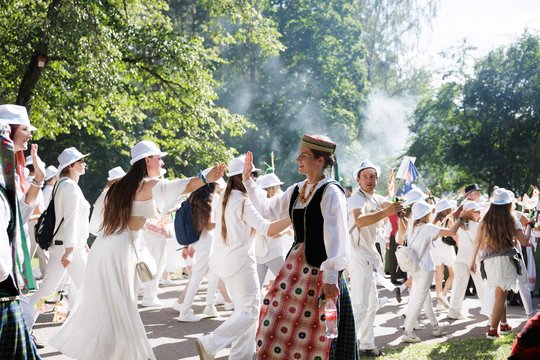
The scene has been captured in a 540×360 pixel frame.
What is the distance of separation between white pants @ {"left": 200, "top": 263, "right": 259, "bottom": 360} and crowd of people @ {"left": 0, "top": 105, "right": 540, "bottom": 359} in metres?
0.01

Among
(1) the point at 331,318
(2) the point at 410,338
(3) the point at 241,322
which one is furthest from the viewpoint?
(2) the point at 410,338

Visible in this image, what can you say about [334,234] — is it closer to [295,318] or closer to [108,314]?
[295,318]

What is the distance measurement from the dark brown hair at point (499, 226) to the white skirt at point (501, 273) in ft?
0.51

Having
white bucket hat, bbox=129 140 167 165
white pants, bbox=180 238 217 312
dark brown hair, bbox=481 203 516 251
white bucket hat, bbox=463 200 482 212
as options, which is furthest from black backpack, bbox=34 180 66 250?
white bucket hat, bbox=463 200 482 212

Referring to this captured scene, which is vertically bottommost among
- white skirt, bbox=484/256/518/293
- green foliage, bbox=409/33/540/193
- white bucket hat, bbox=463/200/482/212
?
white skirt, bbox=484/256/518/293

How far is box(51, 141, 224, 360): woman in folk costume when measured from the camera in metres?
6.12

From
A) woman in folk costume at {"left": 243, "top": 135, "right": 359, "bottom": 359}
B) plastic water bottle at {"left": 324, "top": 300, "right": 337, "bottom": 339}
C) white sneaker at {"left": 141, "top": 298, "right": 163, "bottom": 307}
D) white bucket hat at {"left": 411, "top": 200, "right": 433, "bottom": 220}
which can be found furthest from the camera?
white sneaker at {"left": 141, "top": 298, "right": 163, "bottom": 307}

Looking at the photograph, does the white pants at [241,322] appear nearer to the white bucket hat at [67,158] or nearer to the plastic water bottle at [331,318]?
the white bucket hat at [67,158]

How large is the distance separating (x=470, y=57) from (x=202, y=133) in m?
18.2

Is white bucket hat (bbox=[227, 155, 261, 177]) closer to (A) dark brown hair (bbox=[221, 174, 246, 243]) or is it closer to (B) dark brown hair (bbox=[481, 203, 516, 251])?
(A) dark brown hair (bbox=[221, 174, 246, 243])

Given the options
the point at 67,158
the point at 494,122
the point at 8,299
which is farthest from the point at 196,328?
the point at 494,122

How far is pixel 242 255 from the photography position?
7609 millimetres

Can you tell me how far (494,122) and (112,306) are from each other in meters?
29.9

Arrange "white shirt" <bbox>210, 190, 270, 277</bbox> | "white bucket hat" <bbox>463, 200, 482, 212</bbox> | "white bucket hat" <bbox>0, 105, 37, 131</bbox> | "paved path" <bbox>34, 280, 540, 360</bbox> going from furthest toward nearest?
1. "white bucket hat" <bbox>463, 200, 482, 212</bbox>
2. "paved path" <bbox>34, 280, 540, 360</bbox>
3. "white shirt" <bbox>210, 190, 270, 277</bbox>
4. "white bucket hat" <bbox>0, 105, 37, 131</bbox>
